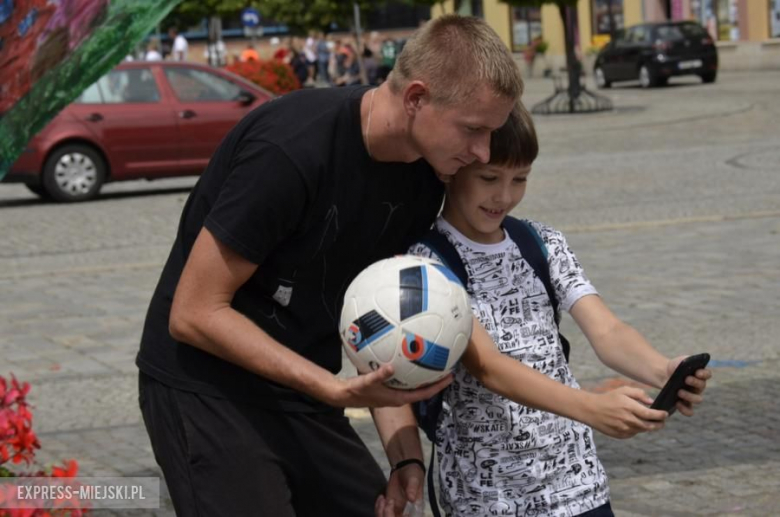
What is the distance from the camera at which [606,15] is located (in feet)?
178

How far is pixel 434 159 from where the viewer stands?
317 cm

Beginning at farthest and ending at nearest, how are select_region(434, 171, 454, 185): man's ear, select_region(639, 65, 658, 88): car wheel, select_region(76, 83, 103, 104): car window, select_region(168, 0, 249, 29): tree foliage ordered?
select_region(168, 0, 249, 29): tree foliage → select_region(639, 65, 658, 88): car wheel → select_region(76, 83, 103, 104): car window → select_region(434, 171, 454, 185): man's ear

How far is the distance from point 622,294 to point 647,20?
43.1 m

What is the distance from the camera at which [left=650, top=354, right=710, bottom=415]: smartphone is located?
3.19 metres

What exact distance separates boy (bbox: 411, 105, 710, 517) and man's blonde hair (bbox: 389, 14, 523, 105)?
13.4 inches

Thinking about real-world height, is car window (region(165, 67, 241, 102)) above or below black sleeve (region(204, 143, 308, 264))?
below

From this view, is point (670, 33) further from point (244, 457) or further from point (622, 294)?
point (244, 457)

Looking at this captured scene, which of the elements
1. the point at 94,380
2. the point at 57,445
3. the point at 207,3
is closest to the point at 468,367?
the point at 57,445

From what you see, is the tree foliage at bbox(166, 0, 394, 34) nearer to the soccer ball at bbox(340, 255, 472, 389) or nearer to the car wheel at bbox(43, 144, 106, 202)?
the car wheel at bbox(43, 144, 106, 202)

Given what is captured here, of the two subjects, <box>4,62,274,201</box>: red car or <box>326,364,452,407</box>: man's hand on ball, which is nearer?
<box>326,364,452,407</box>: man's hand on ball

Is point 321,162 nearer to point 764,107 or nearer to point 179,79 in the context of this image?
point 179,79

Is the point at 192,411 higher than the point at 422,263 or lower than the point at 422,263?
lower

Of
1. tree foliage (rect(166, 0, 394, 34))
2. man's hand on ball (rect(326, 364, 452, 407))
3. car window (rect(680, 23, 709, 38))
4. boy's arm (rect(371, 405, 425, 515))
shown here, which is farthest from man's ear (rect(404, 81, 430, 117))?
tree foliage (rect(166, 0, 394, 34))

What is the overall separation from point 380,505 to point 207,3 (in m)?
53.4
